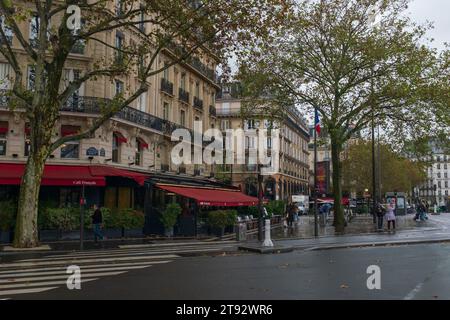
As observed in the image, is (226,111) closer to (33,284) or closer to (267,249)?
(267,249)

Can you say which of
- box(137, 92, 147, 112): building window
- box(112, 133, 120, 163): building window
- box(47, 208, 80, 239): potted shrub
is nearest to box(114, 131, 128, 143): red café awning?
box(112, 133, 120, 163): building window

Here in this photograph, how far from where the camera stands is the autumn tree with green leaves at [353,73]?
28.7 m

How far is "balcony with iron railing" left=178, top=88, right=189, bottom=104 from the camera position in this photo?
40.5 meters

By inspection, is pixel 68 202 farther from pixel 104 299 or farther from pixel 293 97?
pixel 104 299

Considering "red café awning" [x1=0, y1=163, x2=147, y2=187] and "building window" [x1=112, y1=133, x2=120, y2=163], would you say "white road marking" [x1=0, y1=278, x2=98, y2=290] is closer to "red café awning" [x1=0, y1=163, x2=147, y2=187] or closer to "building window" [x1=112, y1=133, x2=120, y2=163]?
"red café awning" [x1=0, y1=163, x2=147, y2=187]

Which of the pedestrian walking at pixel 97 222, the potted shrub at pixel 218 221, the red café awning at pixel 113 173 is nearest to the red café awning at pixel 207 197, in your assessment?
the potted shrub at pixel 218 221

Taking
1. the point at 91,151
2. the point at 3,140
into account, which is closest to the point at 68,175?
the point at 91,151

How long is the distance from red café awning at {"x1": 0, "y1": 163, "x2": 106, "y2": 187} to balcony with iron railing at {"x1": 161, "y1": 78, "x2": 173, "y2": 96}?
11.7m

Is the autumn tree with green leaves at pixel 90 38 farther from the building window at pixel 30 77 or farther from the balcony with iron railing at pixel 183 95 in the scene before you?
the balcony with iron railing at pixel 183 95

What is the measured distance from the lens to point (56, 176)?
26062mm

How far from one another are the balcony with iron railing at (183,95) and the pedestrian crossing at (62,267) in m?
22.7

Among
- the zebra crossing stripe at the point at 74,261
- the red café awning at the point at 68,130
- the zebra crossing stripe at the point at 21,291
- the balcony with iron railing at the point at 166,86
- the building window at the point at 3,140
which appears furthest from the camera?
the balcony with iron railing at the point at 166,86

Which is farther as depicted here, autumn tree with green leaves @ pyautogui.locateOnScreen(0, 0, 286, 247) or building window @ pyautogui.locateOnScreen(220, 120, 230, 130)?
building window @ pyautogui.locateOnScreen(220, 120, 230, 130)

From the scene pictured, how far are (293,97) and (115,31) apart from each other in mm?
11644
